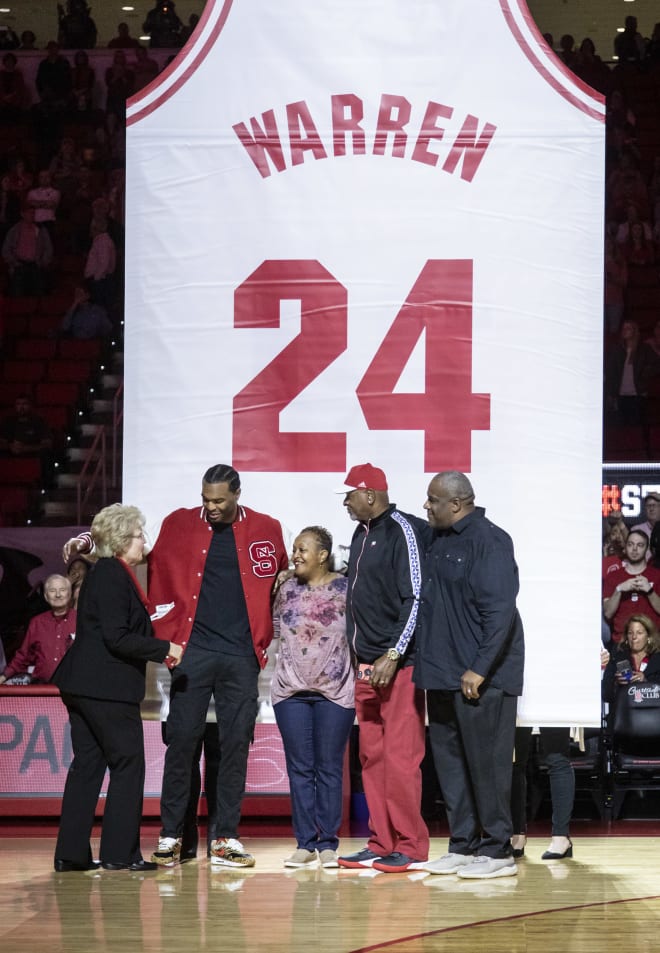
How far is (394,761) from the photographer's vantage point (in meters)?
6.12

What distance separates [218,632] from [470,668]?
110 centimetres

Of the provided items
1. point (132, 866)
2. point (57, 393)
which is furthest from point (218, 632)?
point (57, 393)

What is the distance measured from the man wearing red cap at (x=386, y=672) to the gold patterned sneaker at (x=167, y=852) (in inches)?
27.5

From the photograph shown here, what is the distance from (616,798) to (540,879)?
247 cm

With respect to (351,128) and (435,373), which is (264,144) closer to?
(351,128)

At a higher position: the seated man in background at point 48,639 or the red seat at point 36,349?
the red seat at point 36,349

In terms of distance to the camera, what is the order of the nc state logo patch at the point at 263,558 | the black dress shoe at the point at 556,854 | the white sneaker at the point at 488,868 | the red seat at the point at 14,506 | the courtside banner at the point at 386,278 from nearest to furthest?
the white sneaker at the point at 488,868 < the nc state logo patch at the point at 263,558 < the black dress shoe at the point at 556,854 < the courtside banner at the point at 386,278 < the red seat at the point at 14,506

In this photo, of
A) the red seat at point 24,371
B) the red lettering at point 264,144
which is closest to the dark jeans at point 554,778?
the red lettering at point 264,144

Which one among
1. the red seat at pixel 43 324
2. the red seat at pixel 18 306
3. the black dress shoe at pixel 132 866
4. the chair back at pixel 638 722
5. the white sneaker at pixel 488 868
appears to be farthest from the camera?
the red seat at pixel 18 306

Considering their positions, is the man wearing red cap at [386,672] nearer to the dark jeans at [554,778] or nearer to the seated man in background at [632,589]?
the dark jeans at [554,778]

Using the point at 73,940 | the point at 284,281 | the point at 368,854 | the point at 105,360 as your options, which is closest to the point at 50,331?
the point at 105,360

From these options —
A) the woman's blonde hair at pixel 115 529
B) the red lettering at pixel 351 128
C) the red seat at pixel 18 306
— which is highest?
the red seat at pixel 18 306

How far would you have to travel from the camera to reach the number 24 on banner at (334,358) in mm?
6617

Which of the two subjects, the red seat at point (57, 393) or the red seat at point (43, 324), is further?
the red seat at point (43, 324)
